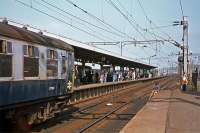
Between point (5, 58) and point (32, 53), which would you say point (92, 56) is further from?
point (5, 58)

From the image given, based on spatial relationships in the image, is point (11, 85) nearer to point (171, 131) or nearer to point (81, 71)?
point (171, 131)

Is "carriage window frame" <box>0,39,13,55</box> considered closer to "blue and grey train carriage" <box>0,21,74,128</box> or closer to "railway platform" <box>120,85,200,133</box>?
"blue and grey train carriage" <box>0,21,74,128</box>

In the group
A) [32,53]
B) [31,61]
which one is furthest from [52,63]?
[31,61]

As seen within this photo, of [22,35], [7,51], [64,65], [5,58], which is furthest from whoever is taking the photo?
[64,65]

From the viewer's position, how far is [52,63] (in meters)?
Result: 16.8

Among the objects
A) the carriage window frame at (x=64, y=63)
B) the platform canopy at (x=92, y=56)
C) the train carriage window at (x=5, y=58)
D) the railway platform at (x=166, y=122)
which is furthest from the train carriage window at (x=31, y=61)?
the platform canopy at (x=92, y=56)

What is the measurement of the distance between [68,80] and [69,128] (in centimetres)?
287

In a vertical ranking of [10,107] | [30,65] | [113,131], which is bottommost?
[113,131]

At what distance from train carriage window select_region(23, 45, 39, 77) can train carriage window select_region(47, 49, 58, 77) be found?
50.8 inches

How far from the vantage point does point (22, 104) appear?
1374 centimetres

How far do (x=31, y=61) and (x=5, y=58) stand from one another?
82.9 inches

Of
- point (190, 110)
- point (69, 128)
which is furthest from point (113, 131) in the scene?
point (190, 110)

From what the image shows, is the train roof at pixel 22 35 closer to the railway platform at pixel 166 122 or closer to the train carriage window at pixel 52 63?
the train carriage window at pixel 52 63

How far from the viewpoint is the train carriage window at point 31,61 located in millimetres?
14045
